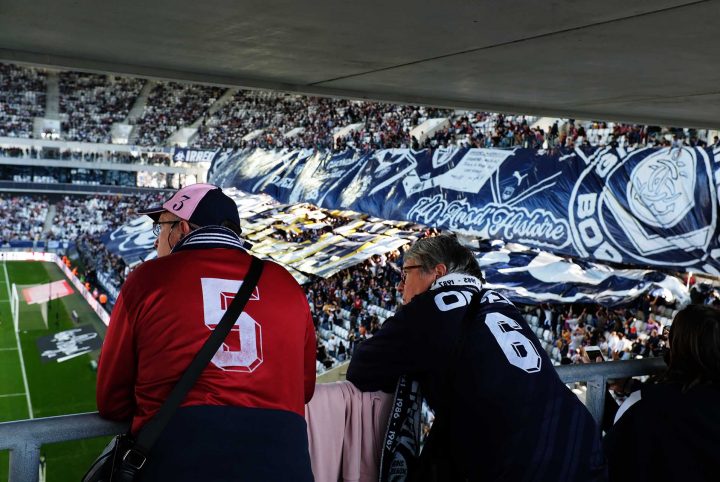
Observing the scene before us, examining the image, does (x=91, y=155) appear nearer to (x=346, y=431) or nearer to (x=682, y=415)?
(x=346, y=431)

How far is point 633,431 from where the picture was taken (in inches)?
82.8

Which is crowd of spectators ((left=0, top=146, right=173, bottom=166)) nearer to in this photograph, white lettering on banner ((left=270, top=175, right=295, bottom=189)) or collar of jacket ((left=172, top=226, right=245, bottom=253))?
white lettering on banner ((left=270, top=175, right=295, bottom=189))

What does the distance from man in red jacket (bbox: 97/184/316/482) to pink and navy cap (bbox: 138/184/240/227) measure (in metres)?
0.32

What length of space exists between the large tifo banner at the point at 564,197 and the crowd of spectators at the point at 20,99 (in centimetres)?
3551

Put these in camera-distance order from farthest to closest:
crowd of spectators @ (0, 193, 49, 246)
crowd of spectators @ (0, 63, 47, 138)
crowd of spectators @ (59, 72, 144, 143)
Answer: crowd of spectators @ (59, 72, 144, 143) < crowd of spectators @ (0, 63, 47, 138) < crowd of spectators @ (0, 193, 49, 246)

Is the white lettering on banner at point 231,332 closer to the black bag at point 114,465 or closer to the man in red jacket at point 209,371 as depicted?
the man in red jacket at point 209,371

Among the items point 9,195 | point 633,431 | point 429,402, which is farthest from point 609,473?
point 9,195

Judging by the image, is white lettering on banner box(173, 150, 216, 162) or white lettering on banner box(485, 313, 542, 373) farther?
white lettering on banner box(173, 150, 216, 162)

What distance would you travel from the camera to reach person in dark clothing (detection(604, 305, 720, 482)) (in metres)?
1.99

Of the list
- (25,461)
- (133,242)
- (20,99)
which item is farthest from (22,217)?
(25,461)

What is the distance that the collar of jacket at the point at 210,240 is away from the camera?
1.75 m

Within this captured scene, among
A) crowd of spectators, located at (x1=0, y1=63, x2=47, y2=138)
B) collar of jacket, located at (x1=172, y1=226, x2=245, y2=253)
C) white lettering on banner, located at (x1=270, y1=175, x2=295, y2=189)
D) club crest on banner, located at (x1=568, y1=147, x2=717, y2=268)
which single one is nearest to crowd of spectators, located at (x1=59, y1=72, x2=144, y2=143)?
crowd of spectators, located at (x1=0, y1=63, x2=47, y2=138)

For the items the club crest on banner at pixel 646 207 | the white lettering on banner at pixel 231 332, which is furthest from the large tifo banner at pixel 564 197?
the white lettering on banner at pixel 231 332

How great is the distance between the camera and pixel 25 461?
1.45m
